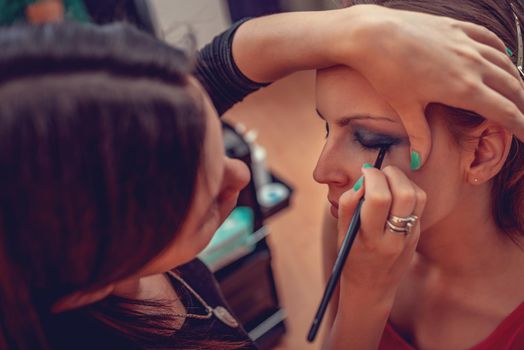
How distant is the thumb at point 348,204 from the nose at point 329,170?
96 millimetres

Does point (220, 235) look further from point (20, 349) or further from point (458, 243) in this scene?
point (20, 349)

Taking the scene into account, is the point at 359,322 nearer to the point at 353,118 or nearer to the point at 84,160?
the point at 353,118

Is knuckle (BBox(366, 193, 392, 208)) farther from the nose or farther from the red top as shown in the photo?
the red top

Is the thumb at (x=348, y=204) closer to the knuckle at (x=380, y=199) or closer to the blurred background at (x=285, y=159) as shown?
the knuckle at (x=380, y=199)

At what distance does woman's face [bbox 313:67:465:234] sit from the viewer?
0.70 metres

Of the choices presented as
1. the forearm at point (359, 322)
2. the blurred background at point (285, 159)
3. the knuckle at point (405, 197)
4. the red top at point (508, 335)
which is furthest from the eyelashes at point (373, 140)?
the blurred background at point (285, 159)


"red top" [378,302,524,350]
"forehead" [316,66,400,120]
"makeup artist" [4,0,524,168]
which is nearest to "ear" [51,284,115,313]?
"makeup artist" [4,0,524,168]

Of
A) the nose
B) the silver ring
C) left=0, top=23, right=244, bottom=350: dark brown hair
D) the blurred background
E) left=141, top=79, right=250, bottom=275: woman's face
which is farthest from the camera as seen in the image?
the blurred background

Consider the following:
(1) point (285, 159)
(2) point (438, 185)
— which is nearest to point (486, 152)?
(2) point (438, 185)

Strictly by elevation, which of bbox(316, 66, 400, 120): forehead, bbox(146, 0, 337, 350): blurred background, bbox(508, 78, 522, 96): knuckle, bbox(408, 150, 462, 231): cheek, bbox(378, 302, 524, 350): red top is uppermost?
bbox(508, 78, 522, 96): knuckle

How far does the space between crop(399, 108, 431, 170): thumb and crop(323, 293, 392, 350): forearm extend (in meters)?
0.20

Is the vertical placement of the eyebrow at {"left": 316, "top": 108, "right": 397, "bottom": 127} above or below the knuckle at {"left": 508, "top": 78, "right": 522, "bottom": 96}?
below

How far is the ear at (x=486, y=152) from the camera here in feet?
2.29

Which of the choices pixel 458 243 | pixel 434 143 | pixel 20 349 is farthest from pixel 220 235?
pixel 20 349
